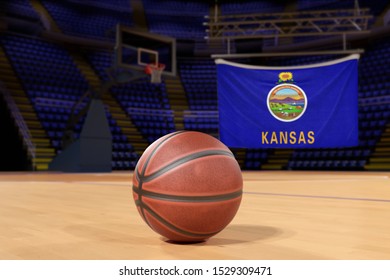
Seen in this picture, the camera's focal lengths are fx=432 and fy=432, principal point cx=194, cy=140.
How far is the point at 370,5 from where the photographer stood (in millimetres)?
18453

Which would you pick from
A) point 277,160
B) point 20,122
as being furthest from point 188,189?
point 277,160

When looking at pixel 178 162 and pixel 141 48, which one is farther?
pixel 141 48

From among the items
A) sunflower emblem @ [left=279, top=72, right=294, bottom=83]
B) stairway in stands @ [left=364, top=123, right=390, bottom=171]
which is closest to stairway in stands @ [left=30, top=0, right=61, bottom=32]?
sunflower emblem @ [left=279, top=72, right=294, bottom=83]

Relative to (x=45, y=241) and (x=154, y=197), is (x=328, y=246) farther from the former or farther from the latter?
(x=45, y=241)

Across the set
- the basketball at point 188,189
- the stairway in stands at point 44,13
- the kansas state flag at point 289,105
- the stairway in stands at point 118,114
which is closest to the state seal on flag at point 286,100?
the kansas state flag at point 289,105

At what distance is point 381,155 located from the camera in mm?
13344

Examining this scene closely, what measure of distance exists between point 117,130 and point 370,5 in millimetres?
11989

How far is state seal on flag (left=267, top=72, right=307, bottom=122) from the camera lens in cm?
928

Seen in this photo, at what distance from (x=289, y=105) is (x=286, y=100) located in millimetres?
167

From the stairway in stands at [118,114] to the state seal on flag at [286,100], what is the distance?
672 centimetres

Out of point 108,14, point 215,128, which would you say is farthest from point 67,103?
point 108,14

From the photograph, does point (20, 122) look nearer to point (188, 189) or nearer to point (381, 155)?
point (381, 155)

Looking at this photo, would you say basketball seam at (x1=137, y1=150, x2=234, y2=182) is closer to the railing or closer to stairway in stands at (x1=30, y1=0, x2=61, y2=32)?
the railing

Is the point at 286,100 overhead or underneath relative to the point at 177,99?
overhead
